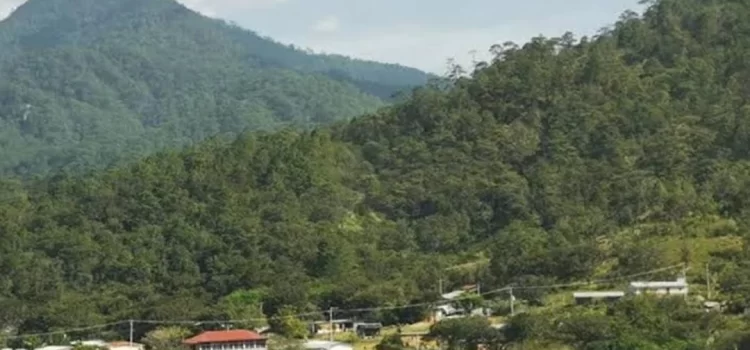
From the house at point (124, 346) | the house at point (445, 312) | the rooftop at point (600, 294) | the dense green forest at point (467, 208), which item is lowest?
the house at point (124, 346)

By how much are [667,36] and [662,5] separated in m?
6.06

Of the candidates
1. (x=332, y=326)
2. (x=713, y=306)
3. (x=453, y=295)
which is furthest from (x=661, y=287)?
(x=332, y=326)

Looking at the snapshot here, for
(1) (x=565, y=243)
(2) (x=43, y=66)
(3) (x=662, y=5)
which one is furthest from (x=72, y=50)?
(1) (x=565, y=243)

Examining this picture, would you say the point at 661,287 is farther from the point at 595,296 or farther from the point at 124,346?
the point at 124,346

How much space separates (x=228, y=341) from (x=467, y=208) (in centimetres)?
1682

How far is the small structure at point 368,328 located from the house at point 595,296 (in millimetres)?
5691

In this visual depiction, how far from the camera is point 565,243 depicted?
4400 centimetres

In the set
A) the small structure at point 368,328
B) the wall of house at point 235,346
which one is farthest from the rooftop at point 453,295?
the wall of house at point 235,346

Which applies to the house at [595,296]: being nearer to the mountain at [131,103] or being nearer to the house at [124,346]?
the house at [124,346]

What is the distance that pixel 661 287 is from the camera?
38.0 meters

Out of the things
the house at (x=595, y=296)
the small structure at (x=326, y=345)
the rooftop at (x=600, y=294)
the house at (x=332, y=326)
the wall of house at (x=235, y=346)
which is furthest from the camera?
the house at (x=332, y=326)

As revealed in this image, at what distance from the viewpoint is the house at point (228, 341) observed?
37.2 m

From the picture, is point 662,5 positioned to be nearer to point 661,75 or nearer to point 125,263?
point 661,75

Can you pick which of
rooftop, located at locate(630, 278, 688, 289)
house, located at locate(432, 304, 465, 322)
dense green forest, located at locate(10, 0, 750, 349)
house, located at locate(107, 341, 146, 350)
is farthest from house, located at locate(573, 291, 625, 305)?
house, located at locate(107, 341, 146, 350)
